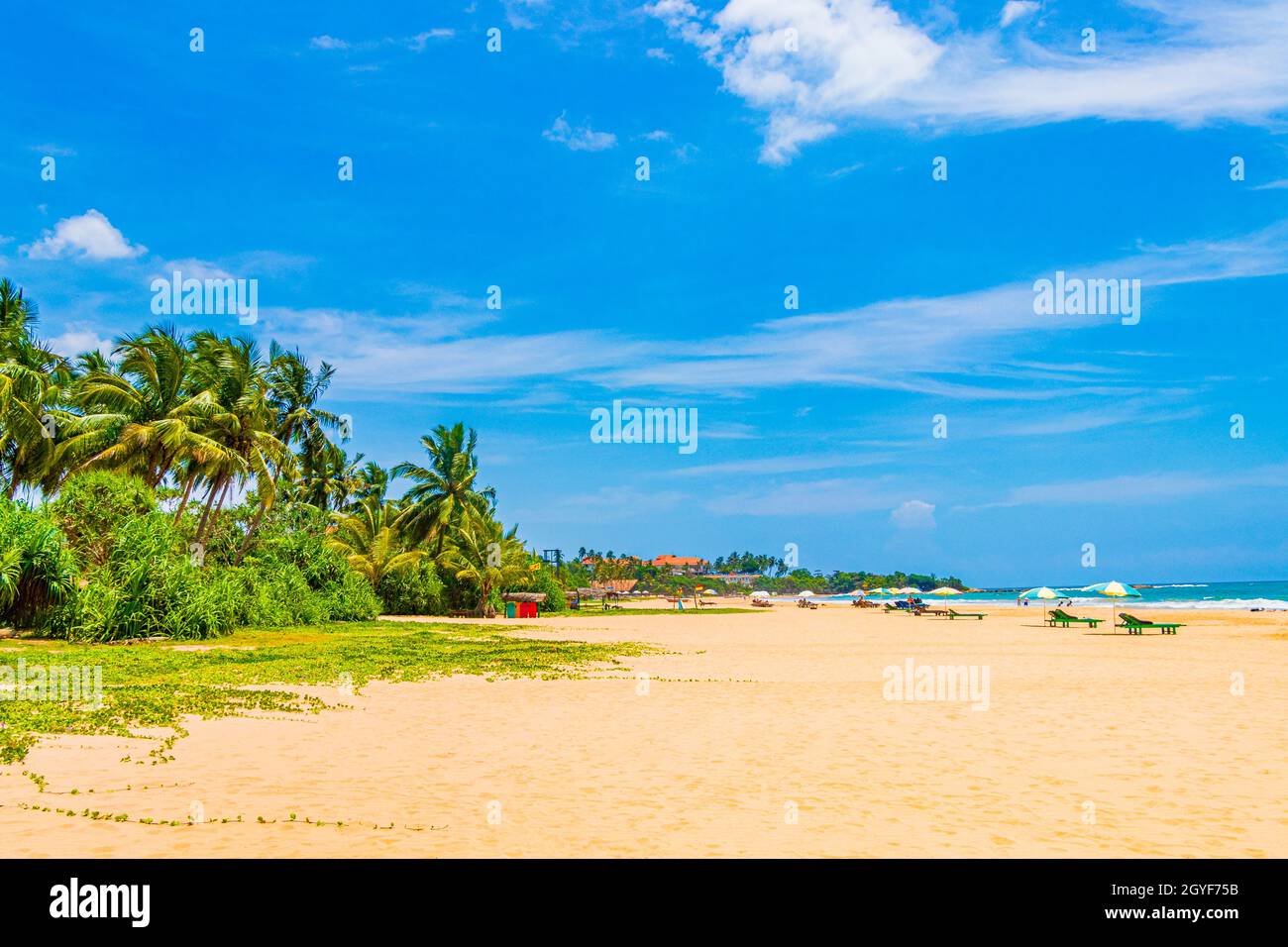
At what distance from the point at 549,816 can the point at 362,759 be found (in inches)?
119

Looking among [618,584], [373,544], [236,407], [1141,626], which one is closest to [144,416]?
[236,407]

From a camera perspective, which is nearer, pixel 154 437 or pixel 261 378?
pixel 154 437

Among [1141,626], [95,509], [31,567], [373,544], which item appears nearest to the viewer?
[31,567]

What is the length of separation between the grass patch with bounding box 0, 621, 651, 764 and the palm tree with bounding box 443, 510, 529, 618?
56.8 ft

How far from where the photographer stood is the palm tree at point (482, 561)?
158 ft

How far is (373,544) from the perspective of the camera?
4769 centimetres

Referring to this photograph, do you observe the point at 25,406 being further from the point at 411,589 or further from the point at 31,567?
the point at 411,589

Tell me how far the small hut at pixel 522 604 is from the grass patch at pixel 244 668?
17847mm

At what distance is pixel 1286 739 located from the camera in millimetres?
10500

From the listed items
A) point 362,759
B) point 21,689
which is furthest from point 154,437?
point 362,759

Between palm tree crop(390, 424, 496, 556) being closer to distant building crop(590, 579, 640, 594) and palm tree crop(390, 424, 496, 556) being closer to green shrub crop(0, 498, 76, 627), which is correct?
green shrub crop(0, 498, 76, 627)

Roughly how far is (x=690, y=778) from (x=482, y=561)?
41.1 metres

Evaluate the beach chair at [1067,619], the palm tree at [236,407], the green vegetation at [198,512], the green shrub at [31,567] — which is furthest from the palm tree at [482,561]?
the beach chair at [1067,619]
